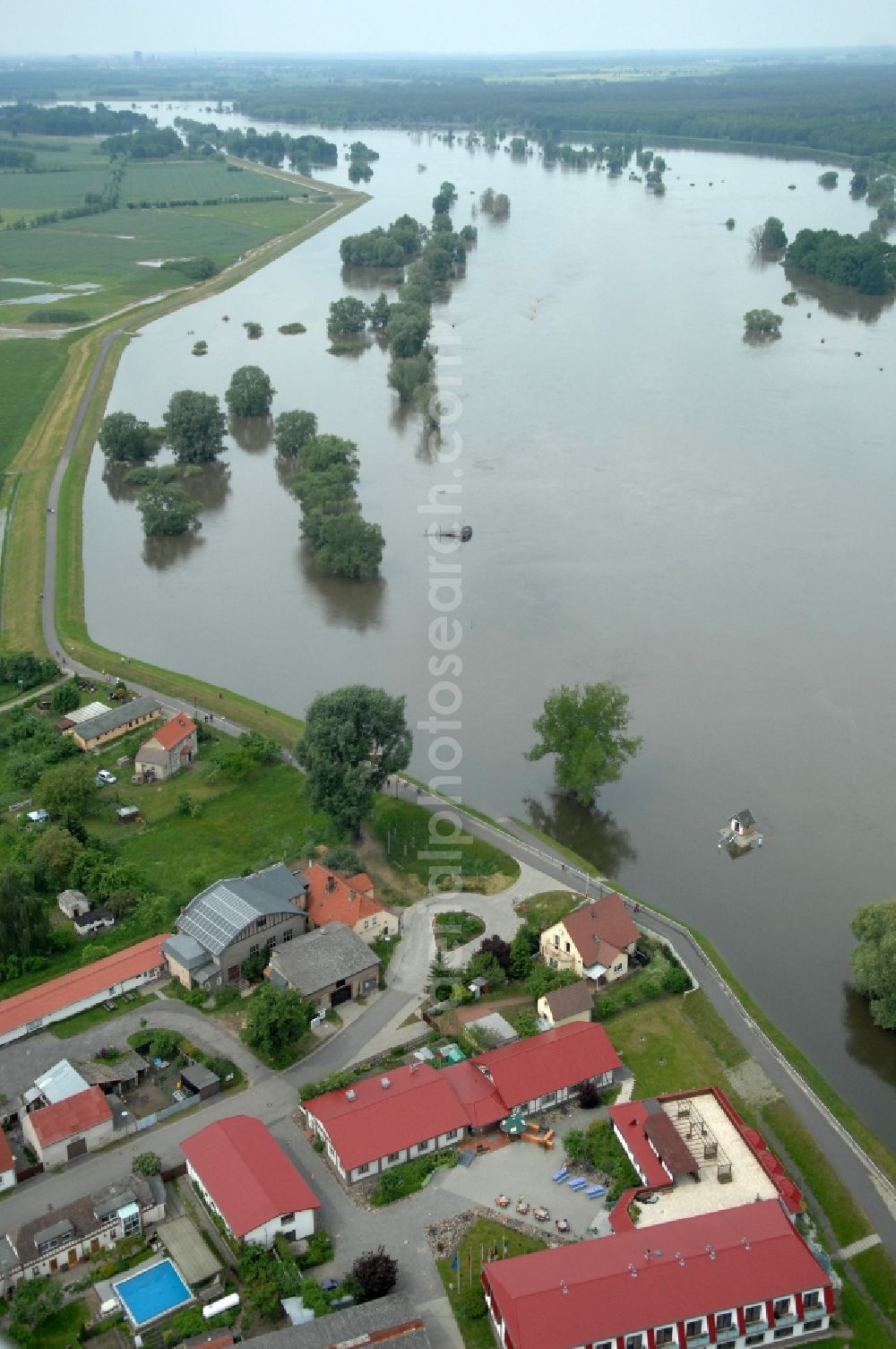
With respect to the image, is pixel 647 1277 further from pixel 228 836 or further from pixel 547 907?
pixel 228 836

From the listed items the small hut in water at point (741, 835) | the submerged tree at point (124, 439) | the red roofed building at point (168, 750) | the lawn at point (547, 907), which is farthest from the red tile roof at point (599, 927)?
the submerged tree at point (124, 439)

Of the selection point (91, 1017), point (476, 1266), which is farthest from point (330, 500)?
point (476, 1266)

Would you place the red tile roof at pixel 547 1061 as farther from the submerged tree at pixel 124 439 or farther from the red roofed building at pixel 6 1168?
the submerged tree at pixel 124 439

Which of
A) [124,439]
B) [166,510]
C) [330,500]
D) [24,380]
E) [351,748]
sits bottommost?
[351,748]

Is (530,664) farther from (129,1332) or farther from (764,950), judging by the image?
(129,1332)

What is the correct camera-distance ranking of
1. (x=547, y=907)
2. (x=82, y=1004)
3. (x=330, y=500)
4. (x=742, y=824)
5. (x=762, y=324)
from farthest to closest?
(x=762, y=324)
(x=330, y=500)
(x=742, y=824)
(x=547, y=907)
(x=82, y=1004)

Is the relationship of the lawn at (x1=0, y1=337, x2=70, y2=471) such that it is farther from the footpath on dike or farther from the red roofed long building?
the red roofed long building

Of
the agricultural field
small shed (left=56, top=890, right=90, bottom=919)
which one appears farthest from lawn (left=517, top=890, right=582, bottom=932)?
the agricultural field

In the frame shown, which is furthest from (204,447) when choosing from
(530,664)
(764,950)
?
(764,950)
